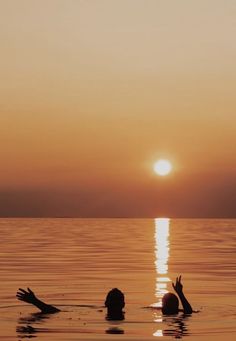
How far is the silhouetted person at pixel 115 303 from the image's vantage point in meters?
20.9

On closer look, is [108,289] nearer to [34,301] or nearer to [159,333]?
[159,333]

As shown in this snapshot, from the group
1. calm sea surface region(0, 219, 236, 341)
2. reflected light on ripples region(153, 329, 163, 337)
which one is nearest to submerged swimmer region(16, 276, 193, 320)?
calm sea surface region(0, 219, 236, 341)

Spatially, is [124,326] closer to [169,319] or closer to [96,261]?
[169,319]

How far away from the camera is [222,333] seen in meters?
20.1

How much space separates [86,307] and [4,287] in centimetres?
693

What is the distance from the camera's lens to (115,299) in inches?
826

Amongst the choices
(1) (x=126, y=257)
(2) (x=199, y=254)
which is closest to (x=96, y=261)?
(1) (x=126, y=257)

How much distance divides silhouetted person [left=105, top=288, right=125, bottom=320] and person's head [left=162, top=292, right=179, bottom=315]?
113 centimetres

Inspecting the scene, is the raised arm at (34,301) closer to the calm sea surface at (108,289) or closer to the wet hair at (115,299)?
the calm sea surface at (108,289)

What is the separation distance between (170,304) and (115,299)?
5.08 feet

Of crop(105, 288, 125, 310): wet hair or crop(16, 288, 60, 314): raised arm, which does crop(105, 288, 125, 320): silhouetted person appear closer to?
crop(105, 288, 125, 310): wet hair

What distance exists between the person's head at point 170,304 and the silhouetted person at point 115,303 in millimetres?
1129

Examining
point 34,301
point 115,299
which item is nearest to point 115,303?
point 115,299

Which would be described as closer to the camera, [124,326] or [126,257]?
[124,326]
